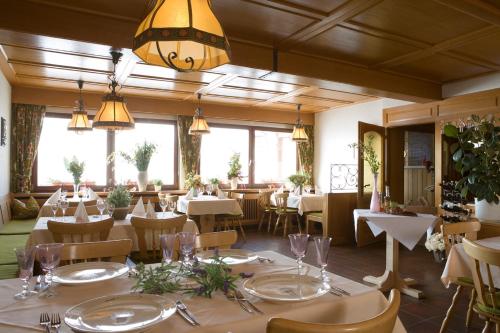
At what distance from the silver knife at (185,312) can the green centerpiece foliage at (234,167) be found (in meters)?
6.48

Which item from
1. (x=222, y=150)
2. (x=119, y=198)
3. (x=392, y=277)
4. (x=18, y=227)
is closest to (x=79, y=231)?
(x=119, y=198)

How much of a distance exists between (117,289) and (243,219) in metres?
6.55

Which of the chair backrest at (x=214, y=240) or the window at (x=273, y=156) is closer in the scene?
the chair backrest at (x=214, y=240)

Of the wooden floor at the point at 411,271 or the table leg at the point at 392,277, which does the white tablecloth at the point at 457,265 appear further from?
the table leg at the point at 392,277

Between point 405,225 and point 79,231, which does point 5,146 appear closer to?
point 79,231

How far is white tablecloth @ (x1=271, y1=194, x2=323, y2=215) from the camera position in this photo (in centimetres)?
683

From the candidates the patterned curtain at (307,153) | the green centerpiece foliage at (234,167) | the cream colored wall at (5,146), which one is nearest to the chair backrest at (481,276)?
the cream colored wall at (5,146)

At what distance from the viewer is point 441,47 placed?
427 cm

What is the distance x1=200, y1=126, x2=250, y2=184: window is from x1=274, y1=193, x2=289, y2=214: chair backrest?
151 centimetres

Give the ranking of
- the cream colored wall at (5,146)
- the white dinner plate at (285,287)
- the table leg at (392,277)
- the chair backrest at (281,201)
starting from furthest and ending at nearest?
the chair backrest at (281,201), the cream colored wall at (5,146), the table leg at (392,277), the white dinner plate at (285,287)

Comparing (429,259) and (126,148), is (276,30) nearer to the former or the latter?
(429,259)

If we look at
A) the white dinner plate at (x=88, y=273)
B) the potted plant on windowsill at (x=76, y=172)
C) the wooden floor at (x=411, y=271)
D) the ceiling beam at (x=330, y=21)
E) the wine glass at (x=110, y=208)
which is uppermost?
the ceiling beam at (x=330, y=21)

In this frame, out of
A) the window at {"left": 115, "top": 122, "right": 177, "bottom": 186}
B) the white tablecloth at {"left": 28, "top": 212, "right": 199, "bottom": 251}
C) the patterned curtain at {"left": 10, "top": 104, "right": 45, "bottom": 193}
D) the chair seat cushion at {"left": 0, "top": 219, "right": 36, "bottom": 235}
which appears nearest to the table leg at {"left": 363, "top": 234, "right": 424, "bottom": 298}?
the white tablecloth at {"left": 28, "top": 212, "right": 199, "bottom": 251}

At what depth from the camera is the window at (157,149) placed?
7352 millimetres
